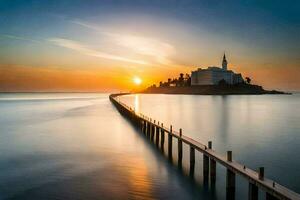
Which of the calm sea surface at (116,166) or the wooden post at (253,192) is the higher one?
the wooden post at (253,192)

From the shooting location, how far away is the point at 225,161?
12.8m

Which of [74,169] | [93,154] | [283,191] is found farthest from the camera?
[93,154]

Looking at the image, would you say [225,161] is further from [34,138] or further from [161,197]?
[34,138]

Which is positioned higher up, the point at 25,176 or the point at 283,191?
the point at 283,191

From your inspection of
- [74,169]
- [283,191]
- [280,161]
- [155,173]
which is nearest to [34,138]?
[74,169]

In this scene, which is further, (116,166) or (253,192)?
(116,166)

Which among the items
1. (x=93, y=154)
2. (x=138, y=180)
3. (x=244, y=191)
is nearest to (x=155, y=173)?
(x=138, y=180)

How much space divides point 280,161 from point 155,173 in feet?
32.4

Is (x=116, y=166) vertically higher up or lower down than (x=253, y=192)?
lower down

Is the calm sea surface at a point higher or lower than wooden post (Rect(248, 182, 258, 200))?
lower

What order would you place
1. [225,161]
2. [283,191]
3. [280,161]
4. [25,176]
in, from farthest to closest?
[280,161]
[25,176]
[225,161]
[283,191]

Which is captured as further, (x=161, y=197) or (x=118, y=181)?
(x=118, y=181)

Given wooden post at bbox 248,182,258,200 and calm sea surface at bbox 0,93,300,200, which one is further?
calm sea surface at bbox 0,93,300,200

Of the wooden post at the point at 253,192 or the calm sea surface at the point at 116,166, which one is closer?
the wooden post at the point at 253,192
